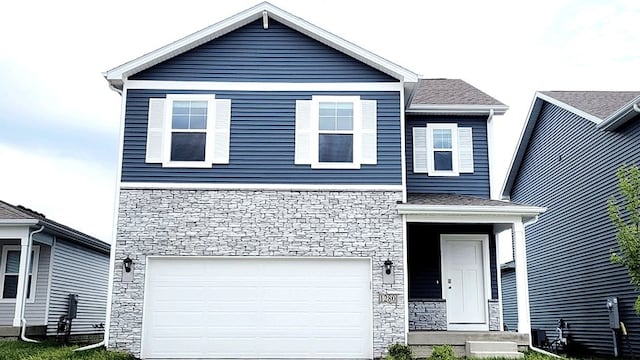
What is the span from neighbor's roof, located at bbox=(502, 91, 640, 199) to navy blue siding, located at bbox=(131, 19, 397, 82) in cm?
541

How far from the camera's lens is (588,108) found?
18.4 metres

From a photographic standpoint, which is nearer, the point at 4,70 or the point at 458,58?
the point at 4,70

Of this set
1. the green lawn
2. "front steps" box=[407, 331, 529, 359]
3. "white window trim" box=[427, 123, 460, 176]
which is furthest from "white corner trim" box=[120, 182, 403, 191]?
the green lawn

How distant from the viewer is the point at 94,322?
23.5 m

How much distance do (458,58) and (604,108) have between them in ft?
20.2

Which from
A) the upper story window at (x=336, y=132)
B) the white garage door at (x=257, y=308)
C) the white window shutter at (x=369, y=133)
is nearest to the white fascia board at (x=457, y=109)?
the white window shutter at (x=369, y=133)

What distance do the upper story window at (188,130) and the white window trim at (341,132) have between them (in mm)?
1817

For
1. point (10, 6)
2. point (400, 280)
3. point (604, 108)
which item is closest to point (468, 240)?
Answer: point (400, 280)

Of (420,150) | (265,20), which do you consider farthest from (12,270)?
(420,150)

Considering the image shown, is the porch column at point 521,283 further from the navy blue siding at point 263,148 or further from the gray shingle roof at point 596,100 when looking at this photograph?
the gray shingle roof at point 596,100

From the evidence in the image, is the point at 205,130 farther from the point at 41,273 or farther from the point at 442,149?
the point at 41,273

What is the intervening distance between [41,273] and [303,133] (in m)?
9.19

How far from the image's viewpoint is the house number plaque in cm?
1428

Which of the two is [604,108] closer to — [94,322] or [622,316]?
[622,316]
